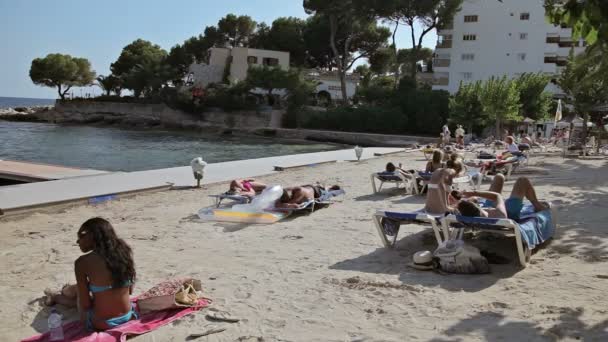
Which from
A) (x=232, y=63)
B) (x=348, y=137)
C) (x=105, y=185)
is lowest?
(x=348, y=137)

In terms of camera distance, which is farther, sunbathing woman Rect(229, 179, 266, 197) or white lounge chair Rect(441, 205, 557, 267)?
sunbathing woman Rect(229, 179, 266, 197)

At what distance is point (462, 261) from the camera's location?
5.69 meters

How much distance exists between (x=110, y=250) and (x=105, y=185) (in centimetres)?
860

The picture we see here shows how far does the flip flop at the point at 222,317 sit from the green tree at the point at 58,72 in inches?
3149

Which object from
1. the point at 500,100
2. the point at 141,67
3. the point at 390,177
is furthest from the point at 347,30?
the point at 390,177

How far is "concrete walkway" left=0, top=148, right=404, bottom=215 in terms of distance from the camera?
10141 mm

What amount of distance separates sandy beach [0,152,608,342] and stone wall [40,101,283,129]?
46879mm

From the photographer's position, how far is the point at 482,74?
181ft

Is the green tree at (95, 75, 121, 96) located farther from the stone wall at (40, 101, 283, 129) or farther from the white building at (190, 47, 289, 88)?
the white building at (190, 47, 289, 88)

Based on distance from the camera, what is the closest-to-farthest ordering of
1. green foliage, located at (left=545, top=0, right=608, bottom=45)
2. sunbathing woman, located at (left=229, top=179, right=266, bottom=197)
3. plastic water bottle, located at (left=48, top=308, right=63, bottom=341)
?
green foliage, located at (left=545, top=0, right=608, bottom=45)
plastic water bottle, located at (left=48, top=308, right=63, bottom=341)
sunbathing woman, located at (left=229, top=179, right=266, bottom=197)

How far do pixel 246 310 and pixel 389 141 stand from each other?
38824mm

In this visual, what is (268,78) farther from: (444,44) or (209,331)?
(209,331)

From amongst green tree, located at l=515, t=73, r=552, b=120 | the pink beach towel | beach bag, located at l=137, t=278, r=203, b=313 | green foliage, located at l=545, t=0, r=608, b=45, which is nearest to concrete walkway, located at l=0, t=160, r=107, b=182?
beach bag, located at l=137, t=278, r=203, b=313

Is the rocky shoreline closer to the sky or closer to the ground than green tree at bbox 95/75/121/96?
closer to the ground
